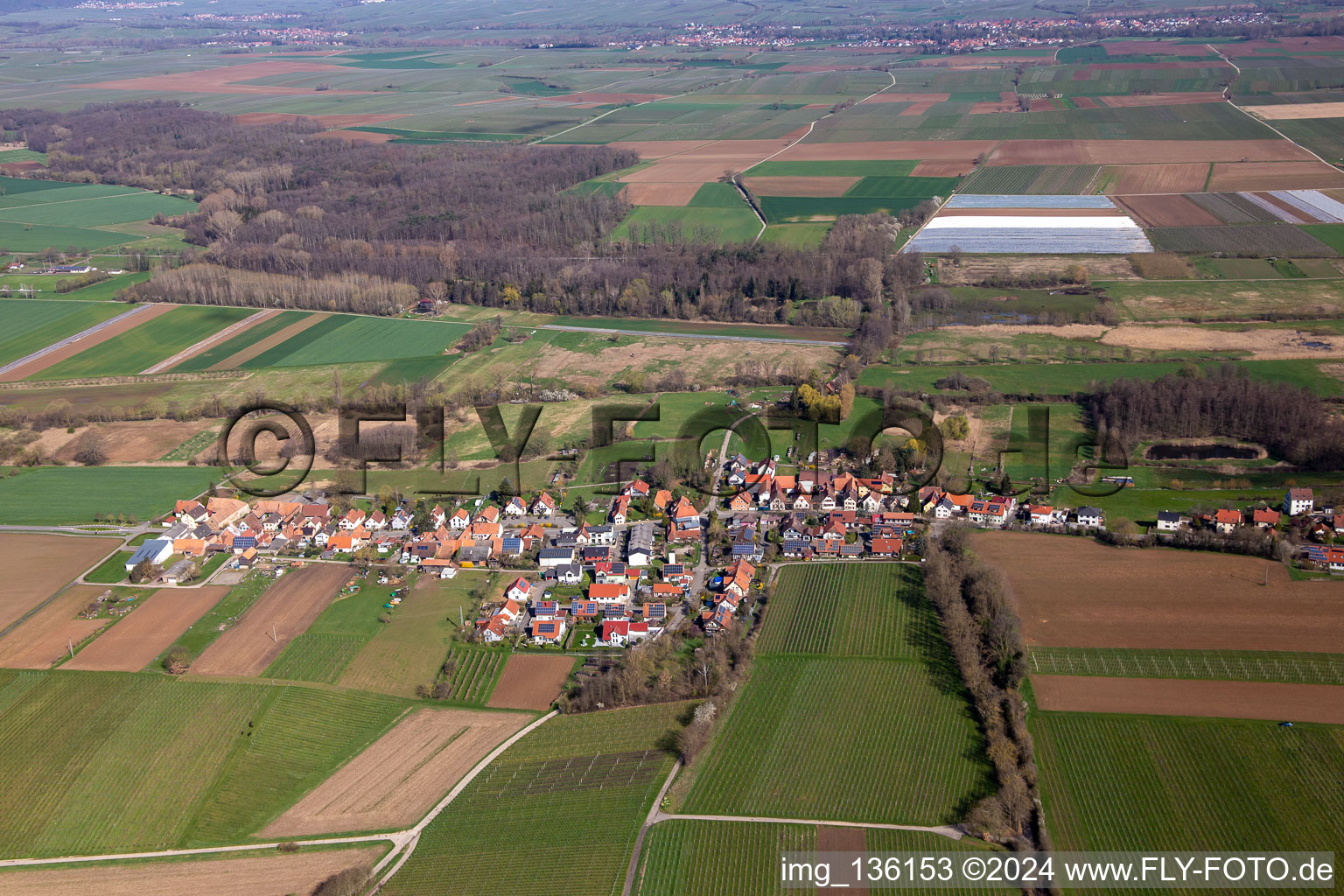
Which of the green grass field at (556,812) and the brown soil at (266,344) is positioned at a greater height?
the brown soil at (266,344)

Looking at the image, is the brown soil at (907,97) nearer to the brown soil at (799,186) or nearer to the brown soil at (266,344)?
the brown soil at (799,186)

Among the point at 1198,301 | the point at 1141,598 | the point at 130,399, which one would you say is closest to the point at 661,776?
the point at 1141,598

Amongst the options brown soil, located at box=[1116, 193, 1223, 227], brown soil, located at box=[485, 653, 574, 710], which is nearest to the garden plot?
brown soil, located at box=[1116, 193, 1223, 227]

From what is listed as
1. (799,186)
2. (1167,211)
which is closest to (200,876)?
(1167,211)

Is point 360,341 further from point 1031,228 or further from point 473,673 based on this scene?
point 1031,228

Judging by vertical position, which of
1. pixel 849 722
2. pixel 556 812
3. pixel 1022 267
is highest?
pixel 1022 267

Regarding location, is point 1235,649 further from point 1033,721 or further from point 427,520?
point 427,520

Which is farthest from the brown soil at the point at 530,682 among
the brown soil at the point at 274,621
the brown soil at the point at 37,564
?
the brown soil at the point at 37,564
